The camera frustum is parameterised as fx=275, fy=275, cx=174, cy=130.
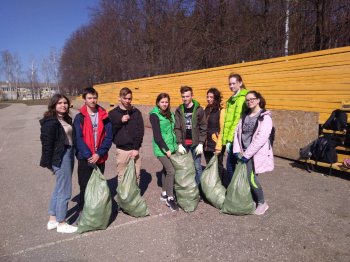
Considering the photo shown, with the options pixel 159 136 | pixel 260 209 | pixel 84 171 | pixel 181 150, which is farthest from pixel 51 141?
pixel 260 209

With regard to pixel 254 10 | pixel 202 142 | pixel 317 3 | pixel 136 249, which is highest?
pixel 254 10

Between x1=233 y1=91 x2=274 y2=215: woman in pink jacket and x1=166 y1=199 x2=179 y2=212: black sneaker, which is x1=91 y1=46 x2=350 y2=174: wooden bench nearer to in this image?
x1=233 y1=91 x2=274 y2=215: woman in pink jacket

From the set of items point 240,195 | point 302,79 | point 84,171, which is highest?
point 302,79

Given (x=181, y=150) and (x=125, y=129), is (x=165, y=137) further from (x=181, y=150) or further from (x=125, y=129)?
(x=125, y=129)

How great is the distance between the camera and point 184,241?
320 centimetres

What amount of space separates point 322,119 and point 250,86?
2.46 meters

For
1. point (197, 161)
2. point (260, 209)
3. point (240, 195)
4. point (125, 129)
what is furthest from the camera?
point (197, 161)

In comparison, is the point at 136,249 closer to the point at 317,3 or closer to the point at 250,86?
the point at 250,86

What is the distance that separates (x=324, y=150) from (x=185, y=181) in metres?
3.24

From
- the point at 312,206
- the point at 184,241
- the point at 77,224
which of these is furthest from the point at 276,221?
the point at 77,224

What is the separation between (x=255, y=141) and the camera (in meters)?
3.54

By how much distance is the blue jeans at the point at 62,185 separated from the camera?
11.0 feet

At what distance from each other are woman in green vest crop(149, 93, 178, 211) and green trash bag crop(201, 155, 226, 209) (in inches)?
19.2

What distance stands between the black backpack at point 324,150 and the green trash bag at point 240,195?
8.56ft
